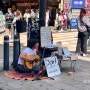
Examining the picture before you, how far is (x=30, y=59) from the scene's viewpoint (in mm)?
9078

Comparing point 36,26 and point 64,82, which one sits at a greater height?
point 36,26

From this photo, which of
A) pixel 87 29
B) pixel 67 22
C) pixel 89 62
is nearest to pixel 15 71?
pixel 89 62

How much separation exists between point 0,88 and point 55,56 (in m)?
2.07

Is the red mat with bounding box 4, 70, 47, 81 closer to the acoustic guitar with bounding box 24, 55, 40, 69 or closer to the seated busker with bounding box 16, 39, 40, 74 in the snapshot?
the seated busker with bounding box 16, 39, 40, 74

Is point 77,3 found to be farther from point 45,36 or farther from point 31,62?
point 31,62

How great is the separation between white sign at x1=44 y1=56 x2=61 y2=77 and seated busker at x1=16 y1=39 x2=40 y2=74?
0.25 metres

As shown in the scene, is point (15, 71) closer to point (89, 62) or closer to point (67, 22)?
point (89, 62)

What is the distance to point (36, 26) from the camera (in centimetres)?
1038

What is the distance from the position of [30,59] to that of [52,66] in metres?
0.70

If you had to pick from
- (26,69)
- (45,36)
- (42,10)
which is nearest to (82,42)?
(45,36)

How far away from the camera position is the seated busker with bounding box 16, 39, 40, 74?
9.14m

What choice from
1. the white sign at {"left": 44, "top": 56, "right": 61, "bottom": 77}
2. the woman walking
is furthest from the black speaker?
the woman walking

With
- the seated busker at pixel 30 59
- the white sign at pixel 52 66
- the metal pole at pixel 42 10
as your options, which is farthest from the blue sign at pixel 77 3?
the seated busker at pixel 30 59

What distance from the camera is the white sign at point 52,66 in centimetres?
932
